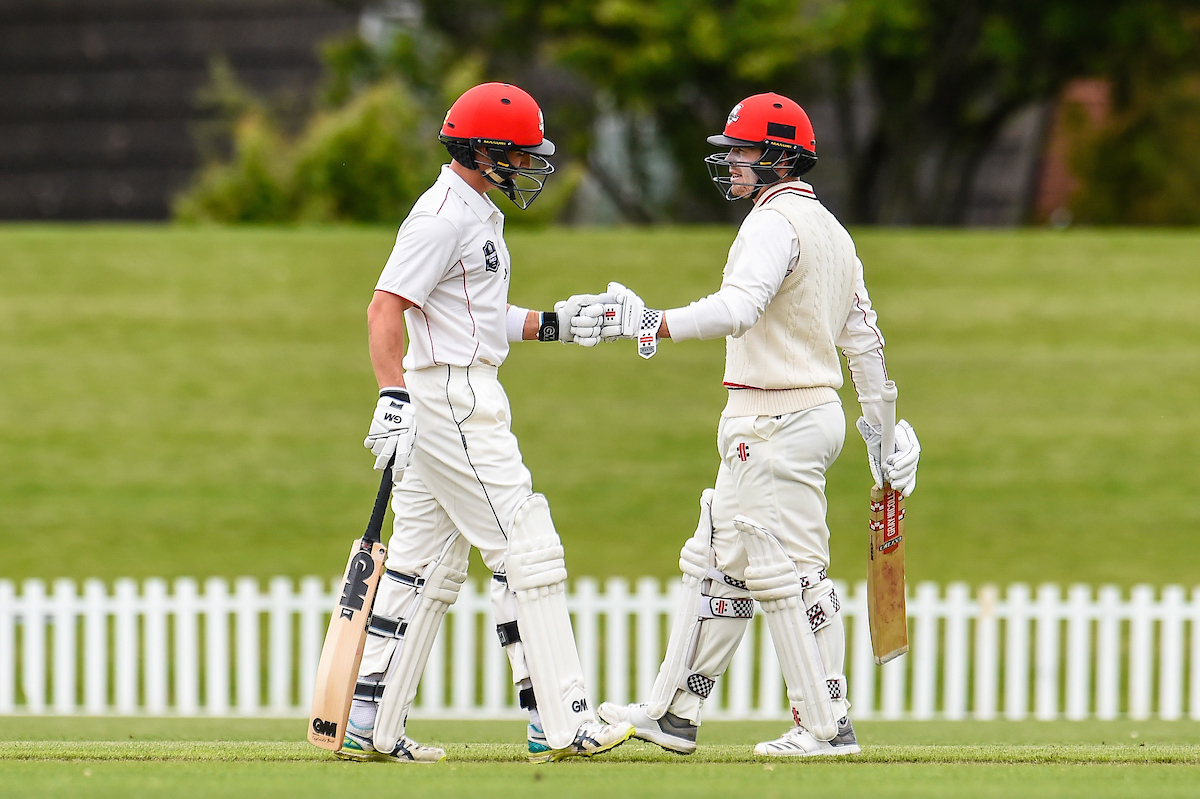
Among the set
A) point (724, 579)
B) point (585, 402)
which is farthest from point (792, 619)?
point (585, 402)

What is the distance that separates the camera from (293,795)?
3670 millimetres

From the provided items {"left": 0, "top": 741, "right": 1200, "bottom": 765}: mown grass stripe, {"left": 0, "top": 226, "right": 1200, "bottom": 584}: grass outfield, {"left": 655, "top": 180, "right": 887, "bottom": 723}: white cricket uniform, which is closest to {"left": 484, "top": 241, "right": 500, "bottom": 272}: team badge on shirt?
{"left": 655, "top": 180, "right": 887, "bottom": 723}: white cricket uniform

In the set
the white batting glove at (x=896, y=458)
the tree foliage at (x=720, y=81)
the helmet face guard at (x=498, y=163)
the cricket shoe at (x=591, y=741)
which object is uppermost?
the tree foliage at (x=720, y=81)

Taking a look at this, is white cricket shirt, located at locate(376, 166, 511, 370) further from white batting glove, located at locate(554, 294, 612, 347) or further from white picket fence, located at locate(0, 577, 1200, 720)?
white picket fence, located at locate(0, 577, 1200, 720)

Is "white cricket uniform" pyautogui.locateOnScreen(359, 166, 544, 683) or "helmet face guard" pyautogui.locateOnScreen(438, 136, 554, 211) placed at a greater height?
"helmet face guard" pyautogui.locateOnScreen(438, 136, 554, 211)

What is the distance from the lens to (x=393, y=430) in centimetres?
416

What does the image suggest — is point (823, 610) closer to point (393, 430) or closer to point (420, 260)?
point (393, 430)

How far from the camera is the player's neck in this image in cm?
449

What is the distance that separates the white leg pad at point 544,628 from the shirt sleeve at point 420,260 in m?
0.74

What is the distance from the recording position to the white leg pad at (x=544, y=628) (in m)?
4.34

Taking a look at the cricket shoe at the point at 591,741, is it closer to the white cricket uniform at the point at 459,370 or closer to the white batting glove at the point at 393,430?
the white cricket uniform at the point at 459,370

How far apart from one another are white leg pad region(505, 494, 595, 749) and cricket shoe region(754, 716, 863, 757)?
64cm

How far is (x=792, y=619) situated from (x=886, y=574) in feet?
1.57

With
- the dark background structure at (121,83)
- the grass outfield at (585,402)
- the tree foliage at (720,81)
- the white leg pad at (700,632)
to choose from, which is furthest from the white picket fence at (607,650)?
the dark background structure at (121,83)
